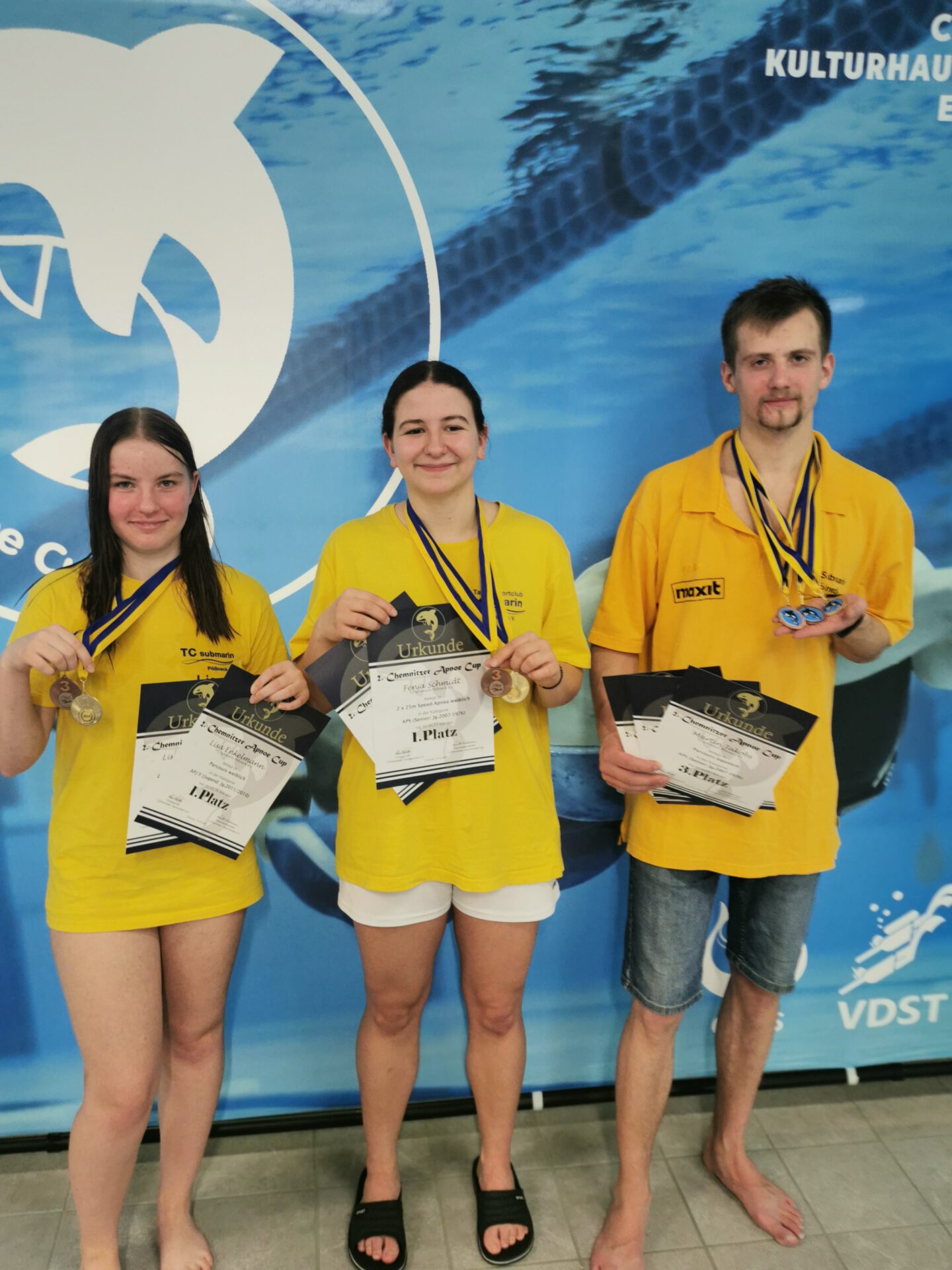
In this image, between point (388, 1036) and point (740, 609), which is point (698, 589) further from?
point (388, 1036)

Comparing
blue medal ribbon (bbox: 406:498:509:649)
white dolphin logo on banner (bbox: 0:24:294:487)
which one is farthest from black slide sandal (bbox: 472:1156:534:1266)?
white dolphin logo on banner (bbox: 0:24:294:487)

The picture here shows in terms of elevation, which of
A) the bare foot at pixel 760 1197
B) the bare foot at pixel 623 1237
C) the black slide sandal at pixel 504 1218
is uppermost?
the bare foot at pixel 623 1237

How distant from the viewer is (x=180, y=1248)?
2.13m

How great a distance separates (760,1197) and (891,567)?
4.96 ft

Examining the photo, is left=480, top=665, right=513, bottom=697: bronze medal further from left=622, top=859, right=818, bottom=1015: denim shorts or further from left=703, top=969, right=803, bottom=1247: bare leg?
left=703, top=969, right=803, bottom=1247: bare leg

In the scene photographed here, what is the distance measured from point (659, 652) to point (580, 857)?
0.74m

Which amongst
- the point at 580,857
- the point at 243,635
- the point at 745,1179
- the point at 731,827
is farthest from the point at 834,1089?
the point at 243,635

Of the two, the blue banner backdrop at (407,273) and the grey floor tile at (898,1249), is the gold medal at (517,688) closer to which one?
the blue banner backdrop at (407,273)

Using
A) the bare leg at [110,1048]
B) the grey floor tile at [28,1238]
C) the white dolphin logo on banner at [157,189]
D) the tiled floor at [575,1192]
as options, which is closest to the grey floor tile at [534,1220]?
the tiled floor at [575,1192]

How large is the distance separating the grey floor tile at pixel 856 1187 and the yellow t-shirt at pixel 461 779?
1180mm

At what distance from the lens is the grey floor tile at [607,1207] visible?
2227mm

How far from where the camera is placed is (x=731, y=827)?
2082 mm

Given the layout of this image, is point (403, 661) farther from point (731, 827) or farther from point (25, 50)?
point (25, 50)

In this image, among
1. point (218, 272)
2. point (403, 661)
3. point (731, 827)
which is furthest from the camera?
point (218, 272)
